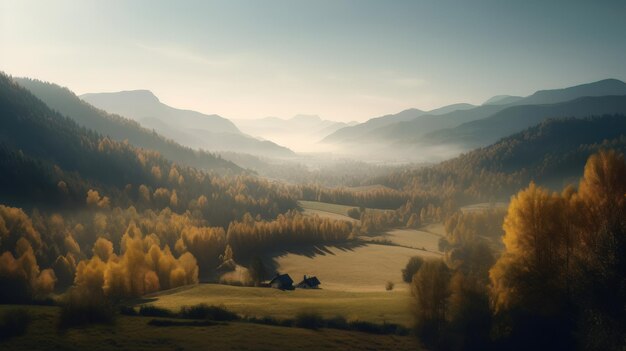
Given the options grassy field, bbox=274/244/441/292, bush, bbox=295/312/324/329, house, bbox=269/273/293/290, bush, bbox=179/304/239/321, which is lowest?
grassy field, bbox=274/244/441/292

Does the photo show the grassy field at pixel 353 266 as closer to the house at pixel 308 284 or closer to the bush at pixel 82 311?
the house at pixel 308 284

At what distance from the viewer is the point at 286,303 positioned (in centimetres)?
7969

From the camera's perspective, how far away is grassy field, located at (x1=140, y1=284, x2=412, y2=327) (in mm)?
69625

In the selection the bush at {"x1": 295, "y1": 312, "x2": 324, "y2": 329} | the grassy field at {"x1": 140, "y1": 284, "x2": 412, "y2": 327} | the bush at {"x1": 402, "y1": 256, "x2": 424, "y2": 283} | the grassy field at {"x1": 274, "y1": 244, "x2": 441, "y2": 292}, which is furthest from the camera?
the grassy field at {"x1": 274, "y1": 244, "x2": 441, "y2": 292}

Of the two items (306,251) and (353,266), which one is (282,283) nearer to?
(353,266)

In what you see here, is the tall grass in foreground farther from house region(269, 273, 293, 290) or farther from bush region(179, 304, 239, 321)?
house region(269, 273, 293, 290)

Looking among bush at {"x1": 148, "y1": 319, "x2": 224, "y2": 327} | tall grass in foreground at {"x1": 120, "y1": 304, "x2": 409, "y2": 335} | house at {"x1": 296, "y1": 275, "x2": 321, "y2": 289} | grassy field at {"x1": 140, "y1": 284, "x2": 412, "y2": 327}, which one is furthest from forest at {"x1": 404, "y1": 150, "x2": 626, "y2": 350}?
house at {"x1": 296, "y1": 275, "x2": 321, "y2": 289}

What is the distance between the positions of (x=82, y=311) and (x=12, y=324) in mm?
7652

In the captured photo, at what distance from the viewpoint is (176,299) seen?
8444cm

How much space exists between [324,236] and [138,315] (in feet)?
450

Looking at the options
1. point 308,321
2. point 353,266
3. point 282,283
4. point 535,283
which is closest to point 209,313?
point 308,321

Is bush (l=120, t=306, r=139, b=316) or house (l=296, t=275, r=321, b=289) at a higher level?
bush (l=120, t=306, r=139, b=316)

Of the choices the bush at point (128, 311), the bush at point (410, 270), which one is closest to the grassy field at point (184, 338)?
the bush at point (128, 311)

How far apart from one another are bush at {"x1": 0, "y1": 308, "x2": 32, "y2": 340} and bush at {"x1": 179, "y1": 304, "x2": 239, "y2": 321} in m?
21.1
